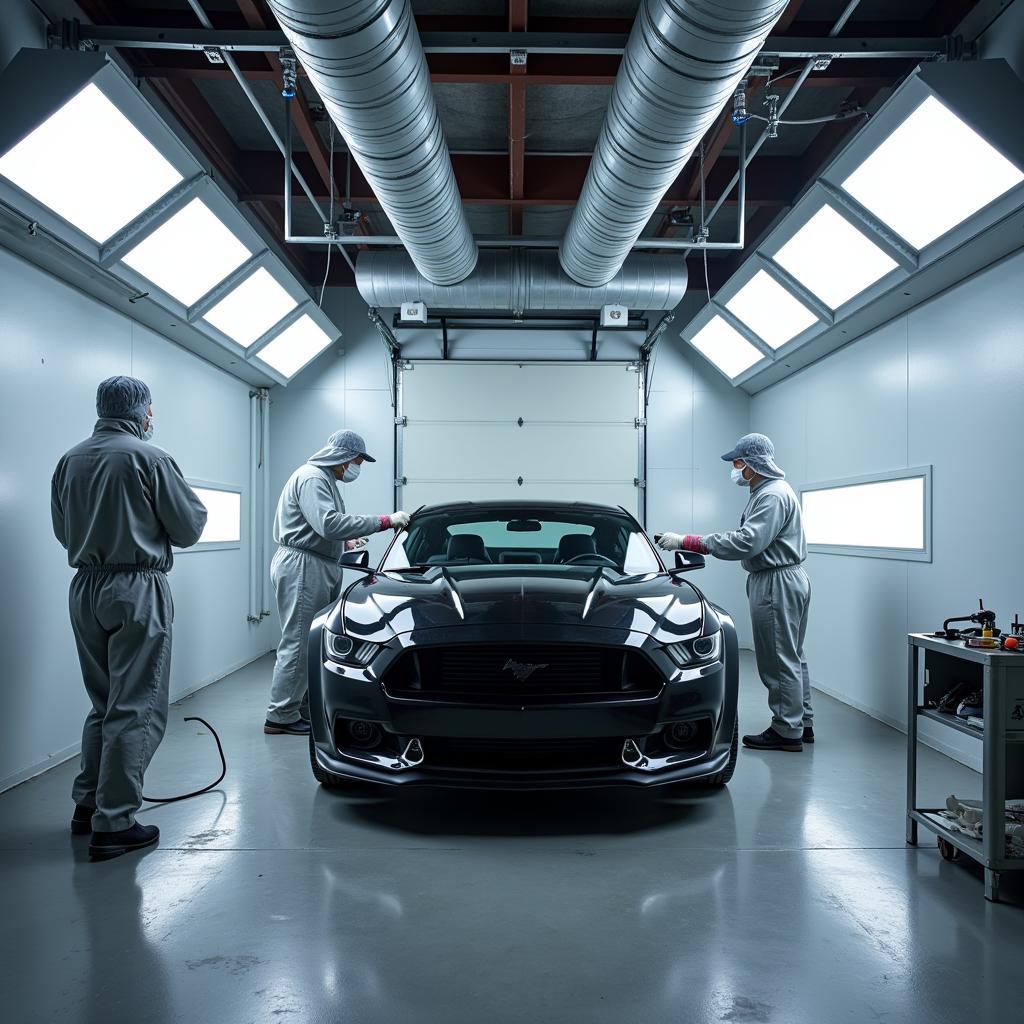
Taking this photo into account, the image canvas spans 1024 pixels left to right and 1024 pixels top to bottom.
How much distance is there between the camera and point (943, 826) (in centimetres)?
277

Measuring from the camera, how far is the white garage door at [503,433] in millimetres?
8125

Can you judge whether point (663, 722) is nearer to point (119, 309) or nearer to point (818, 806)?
point (818, 806)

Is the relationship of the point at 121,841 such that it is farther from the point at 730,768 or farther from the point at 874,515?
the point at 874,515

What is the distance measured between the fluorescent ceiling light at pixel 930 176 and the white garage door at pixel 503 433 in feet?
13.0

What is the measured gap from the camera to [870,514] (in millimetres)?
5449

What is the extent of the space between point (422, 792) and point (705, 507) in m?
5.54

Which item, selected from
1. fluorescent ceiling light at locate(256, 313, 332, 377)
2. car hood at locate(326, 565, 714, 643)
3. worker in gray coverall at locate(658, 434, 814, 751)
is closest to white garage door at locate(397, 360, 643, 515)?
fluorescent ceiling light at locate(256, 313, 332, 377)

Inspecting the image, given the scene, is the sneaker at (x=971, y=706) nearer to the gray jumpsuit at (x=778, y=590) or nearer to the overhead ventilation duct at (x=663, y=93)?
the gray jumpsuit at (x=778, y=590)

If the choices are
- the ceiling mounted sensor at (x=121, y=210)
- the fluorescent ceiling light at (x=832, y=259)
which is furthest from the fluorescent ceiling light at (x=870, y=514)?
the ceiling mounted sensor at (x=121, y=210)

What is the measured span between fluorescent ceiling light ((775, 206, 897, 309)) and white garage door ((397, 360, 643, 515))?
2867 millimetres

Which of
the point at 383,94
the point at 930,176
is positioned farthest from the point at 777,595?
the point at 383,94

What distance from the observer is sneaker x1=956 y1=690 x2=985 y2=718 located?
2760 millimetres

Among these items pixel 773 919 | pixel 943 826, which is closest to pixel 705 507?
pixel 943 826

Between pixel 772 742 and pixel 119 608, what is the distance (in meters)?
3.41
